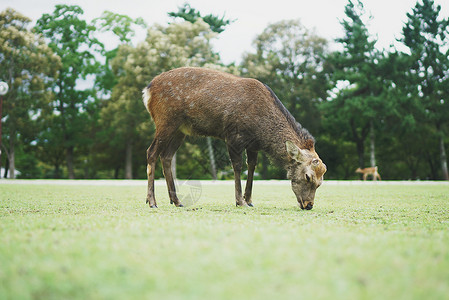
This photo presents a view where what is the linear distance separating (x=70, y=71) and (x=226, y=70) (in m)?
20.9

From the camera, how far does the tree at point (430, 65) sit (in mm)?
36969

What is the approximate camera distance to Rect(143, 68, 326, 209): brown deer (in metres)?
7.32

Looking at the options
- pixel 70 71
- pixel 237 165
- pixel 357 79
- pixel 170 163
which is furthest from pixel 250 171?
pixel 70 71

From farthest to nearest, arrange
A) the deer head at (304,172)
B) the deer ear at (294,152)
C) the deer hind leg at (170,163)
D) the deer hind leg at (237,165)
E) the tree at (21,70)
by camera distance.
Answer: the tree at (21,70)
the deer hind leg at (170,163)
the deer hind leg at (237,165)
the deer ear at (294,152)
the deer head at (304,172)

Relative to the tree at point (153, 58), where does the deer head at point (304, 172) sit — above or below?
below

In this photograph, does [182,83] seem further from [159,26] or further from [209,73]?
[159,26]

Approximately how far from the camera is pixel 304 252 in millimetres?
2980

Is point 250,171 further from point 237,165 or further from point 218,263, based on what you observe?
point 218,263

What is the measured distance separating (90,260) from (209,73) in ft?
19.1

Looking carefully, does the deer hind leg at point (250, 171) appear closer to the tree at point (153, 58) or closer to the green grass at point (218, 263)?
the green grass at point (218, 263)

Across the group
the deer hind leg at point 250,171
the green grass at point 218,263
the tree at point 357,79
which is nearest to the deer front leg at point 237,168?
the deer hind leg at point 250,171

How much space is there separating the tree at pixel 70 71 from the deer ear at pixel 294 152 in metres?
38.5

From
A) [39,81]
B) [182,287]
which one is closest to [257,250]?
[182,287]

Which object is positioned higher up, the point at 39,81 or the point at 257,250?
the point at 39,81
